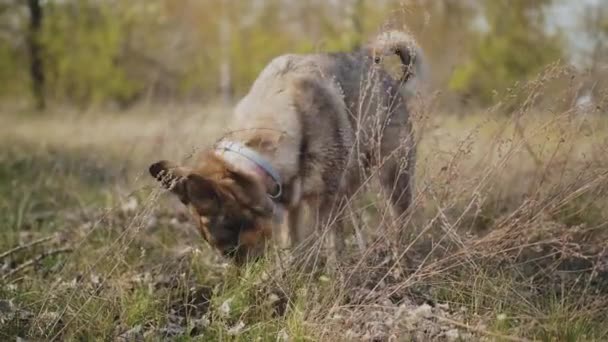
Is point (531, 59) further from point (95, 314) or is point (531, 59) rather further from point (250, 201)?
point (95, 314)

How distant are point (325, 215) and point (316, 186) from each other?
192mm

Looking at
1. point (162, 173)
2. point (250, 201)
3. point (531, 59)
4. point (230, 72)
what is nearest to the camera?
point (162, 173)

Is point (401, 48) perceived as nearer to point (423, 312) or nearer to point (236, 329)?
point (423, 312)

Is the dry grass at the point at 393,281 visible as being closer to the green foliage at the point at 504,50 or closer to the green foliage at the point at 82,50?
the green foliage at the point at 504,50

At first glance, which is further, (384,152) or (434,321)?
(384,152)

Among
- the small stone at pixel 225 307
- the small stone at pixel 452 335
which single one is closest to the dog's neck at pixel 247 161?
the small stone at pixel 225 307

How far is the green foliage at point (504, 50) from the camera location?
13.1 metres

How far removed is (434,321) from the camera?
3211 mm

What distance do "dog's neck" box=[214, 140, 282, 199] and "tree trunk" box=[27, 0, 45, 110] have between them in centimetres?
1542

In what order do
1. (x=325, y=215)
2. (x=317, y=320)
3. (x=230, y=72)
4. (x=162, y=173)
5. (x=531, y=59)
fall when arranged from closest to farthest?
1. (x=317, y=320)
2. (x=162, y=173)
3. (x=325, y=215)
4. (x=531, y=59)
5. (x=230, y=72)

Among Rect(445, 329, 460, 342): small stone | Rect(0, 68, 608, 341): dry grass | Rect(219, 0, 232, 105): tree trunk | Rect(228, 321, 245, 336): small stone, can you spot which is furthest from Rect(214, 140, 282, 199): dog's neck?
Rect(219, 0, 232, 105): tree trunk

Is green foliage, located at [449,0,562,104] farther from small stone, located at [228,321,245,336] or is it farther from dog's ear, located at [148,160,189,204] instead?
small stone, located at [228,321,245,336]

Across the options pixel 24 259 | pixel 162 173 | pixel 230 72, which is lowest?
pixel 230 72

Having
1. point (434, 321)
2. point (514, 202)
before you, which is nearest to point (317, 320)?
point (434, 321)
